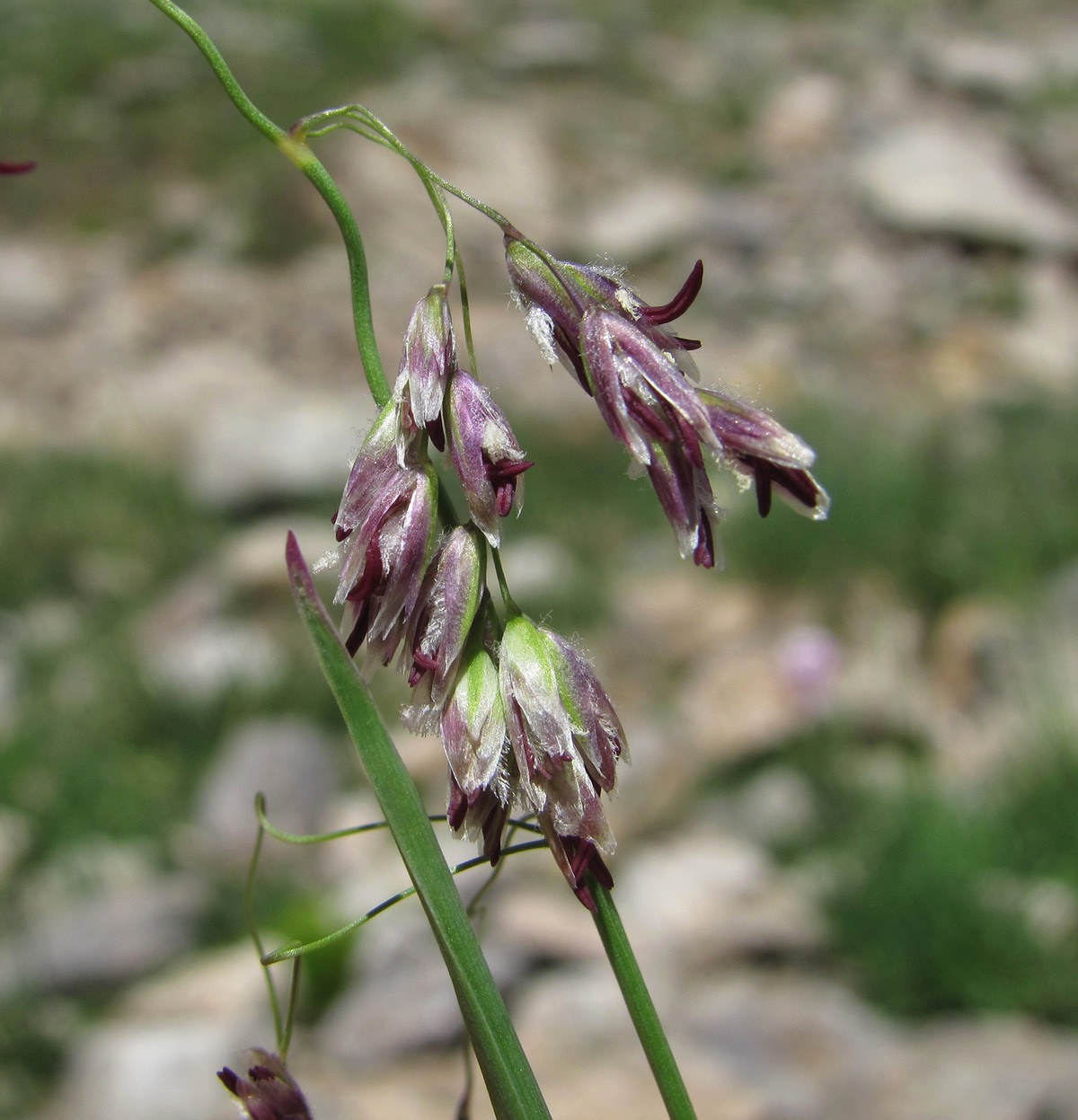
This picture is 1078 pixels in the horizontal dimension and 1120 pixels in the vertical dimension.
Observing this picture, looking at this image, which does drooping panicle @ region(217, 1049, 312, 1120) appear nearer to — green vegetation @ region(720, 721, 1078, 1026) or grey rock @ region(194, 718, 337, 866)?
green vegetation @ region(720, 721, 1078, 1026)

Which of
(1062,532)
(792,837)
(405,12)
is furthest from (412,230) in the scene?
(792,837)

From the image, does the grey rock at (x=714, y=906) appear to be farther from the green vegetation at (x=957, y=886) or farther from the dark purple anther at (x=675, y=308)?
the dark purple anther at (x=675, y=308)

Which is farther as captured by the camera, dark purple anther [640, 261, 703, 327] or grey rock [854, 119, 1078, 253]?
grey rock [854, 119, 1078, 253]

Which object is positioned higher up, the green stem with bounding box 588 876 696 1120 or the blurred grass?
the blurred grass

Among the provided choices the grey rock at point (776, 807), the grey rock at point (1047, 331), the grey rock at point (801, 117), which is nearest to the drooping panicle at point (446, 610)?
the grey rock at point (776, 807)

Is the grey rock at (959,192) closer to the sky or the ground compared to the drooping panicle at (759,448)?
closer to the sky

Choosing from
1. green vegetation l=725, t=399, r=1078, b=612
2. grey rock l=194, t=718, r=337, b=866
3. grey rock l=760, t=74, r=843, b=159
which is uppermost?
grey rock l=760, t=74, r=843, b=159

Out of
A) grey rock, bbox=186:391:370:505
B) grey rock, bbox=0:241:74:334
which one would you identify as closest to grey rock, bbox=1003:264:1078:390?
grey rock, bbox=186:391:370:505

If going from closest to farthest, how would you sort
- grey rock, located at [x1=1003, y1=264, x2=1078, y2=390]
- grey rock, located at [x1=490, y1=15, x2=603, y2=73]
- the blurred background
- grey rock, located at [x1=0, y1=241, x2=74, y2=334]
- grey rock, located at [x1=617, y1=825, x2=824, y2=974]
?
the blurred background < grey rock, located at [x1=617, y1=825, x2=824, y2=974] < grey rock, located at [x1=1003, y1=264, x2=1078, y2=390] < grey rock, located at [x1=0, y1=241, x2=74, y2=334] < grey rock, located at [x1=490, y1=15, x2=603, y2=73]
